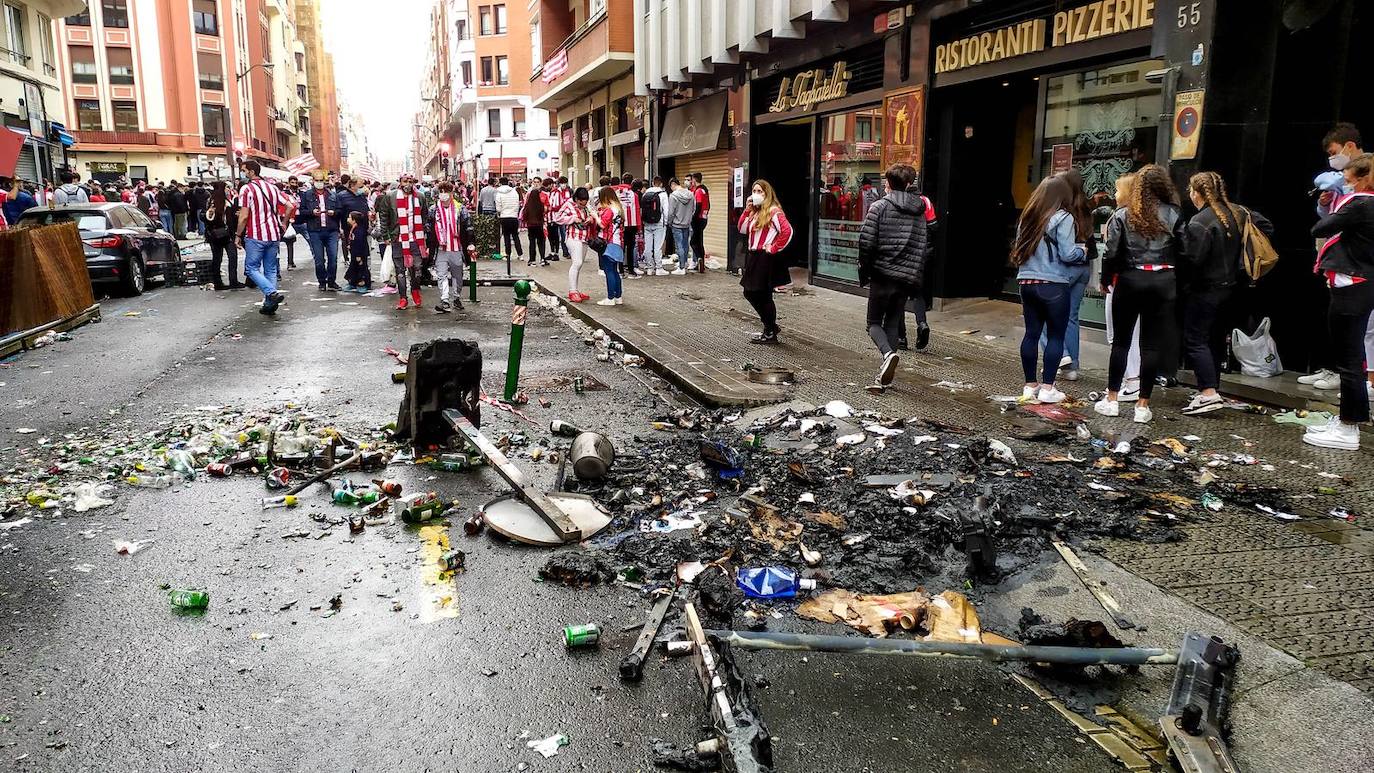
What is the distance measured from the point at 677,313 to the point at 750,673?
10.2 m

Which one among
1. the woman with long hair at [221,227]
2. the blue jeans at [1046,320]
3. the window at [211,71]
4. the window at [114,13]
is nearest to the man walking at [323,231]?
the woman with long hair at [221,227]

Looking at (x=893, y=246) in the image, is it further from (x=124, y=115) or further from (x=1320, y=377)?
(x=124, y=115)

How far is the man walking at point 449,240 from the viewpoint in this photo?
1367 cm

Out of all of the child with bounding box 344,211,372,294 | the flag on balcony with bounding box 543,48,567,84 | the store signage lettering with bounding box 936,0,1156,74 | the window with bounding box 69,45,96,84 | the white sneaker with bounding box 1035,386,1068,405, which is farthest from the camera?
the window with bounding box 69,45,96,84

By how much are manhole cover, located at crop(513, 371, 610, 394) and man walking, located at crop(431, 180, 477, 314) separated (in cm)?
528

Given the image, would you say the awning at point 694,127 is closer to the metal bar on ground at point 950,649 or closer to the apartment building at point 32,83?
the metal bar on ground at point 950,649

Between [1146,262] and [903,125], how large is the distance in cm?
702

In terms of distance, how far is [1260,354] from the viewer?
7.83 metres

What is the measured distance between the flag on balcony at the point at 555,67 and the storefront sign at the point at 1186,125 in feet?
82.3

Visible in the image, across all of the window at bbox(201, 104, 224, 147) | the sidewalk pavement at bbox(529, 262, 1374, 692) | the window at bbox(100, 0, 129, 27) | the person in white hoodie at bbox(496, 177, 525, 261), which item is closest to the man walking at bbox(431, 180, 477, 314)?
the sidewalk pavement at bbox(529, 262, 1374, 692)

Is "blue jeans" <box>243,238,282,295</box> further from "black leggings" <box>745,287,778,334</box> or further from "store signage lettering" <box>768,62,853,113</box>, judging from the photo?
"store signage lettering" <box>768,62,853,113</box>

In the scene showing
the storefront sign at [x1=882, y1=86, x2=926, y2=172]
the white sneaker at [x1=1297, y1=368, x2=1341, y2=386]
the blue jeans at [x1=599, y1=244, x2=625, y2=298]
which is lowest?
the white sneaker at [x1=1297, y1=368, x2=1341, y2=386]

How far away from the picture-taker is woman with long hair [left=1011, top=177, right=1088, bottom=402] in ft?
23.4

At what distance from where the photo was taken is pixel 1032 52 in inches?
429
